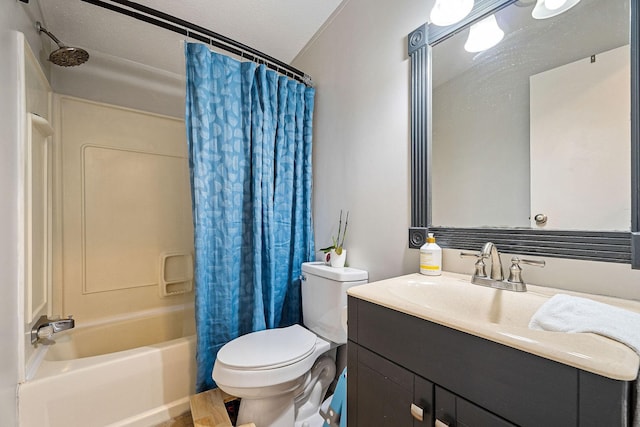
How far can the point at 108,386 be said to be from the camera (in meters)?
1.20

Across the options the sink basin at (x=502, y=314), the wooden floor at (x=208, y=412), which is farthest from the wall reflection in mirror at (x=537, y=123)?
the wooden floor at (x=208, y=412)

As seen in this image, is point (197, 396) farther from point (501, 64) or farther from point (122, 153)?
point (501, 64)

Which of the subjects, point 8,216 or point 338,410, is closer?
point 8,216

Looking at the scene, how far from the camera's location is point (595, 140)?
74 cm

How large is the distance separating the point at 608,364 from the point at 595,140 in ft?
2.18

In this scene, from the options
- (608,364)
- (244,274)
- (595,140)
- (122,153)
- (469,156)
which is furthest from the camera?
(122,153)

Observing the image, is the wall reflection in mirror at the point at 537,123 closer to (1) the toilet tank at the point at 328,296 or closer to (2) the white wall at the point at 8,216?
(1) the toilet tank at the point at 328,296

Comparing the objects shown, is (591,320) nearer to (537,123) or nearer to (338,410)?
(537,123)

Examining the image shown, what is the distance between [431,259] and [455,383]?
0.50m

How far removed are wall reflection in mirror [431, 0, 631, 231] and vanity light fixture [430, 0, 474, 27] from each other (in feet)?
0.24

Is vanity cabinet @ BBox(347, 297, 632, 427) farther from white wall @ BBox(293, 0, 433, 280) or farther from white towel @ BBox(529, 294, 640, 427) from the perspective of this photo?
white wall @ BBox(293, 0, 433, 280)

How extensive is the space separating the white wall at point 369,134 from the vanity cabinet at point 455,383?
477mm

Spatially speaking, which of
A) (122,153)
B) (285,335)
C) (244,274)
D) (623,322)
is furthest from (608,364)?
(122,153)

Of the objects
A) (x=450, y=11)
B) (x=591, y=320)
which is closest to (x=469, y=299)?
(x=591, y=320)
